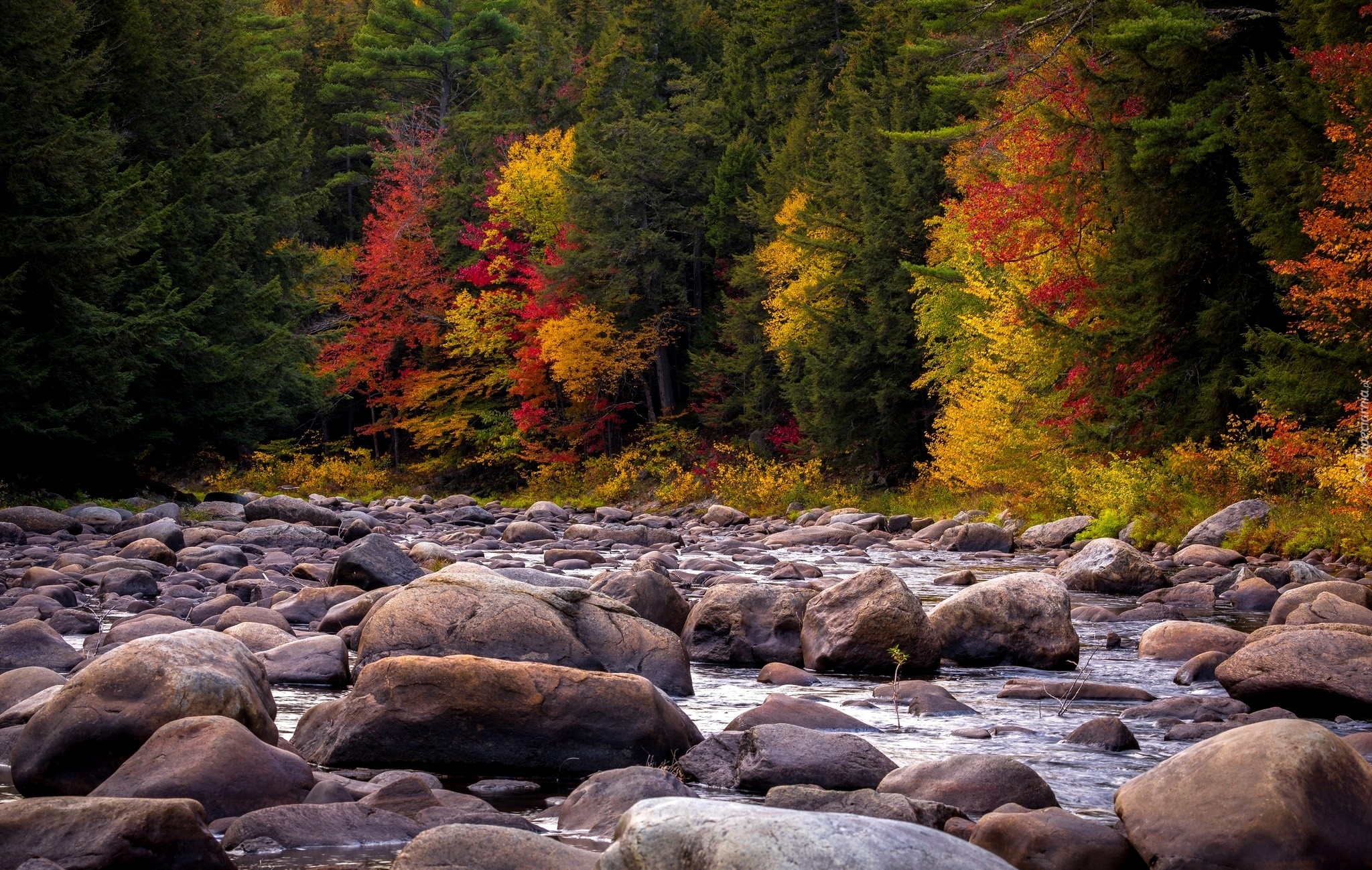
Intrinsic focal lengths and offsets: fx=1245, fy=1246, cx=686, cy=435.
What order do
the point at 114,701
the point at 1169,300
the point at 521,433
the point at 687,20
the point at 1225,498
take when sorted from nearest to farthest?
the point at 114,701
the point at 1225,498
the point at 1169,300
the point at 521,433
the point at 687,20

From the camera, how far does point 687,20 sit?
44719 mm

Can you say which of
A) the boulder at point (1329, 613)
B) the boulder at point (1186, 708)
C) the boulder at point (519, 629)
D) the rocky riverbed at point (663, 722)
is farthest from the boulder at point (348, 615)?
the boulder at point (1329, 613)

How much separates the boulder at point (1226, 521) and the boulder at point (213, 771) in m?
13.6

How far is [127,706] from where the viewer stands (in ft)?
18.2

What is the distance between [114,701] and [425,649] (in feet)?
6.13

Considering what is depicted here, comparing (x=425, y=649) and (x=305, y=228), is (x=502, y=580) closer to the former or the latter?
(x=425, y=649)

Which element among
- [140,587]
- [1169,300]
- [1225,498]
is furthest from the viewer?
[1169,300]

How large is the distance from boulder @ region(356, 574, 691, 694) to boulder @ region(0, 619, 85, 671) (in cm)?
194

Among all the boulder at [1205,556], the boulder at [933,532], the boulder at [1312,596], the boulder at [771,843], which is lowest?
the boulder at [933,532]

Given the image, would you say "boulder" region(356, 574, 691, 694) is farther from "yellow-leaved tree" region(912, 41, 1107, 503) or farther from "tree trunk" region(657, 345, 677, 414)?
"tree trunk" region(657, 345, 677, 414)

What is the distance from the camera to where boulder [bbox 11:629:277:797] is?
211 inches

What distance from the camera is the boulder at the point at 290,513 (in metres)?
20.4

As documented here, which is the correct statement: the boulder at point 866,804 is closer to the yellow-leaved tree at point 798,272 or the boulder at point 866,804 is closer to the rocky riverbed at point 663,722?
the rocky riverbed at point 663,722

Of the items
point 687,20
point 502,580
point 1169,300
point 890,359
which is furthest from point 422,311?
point 502,580
